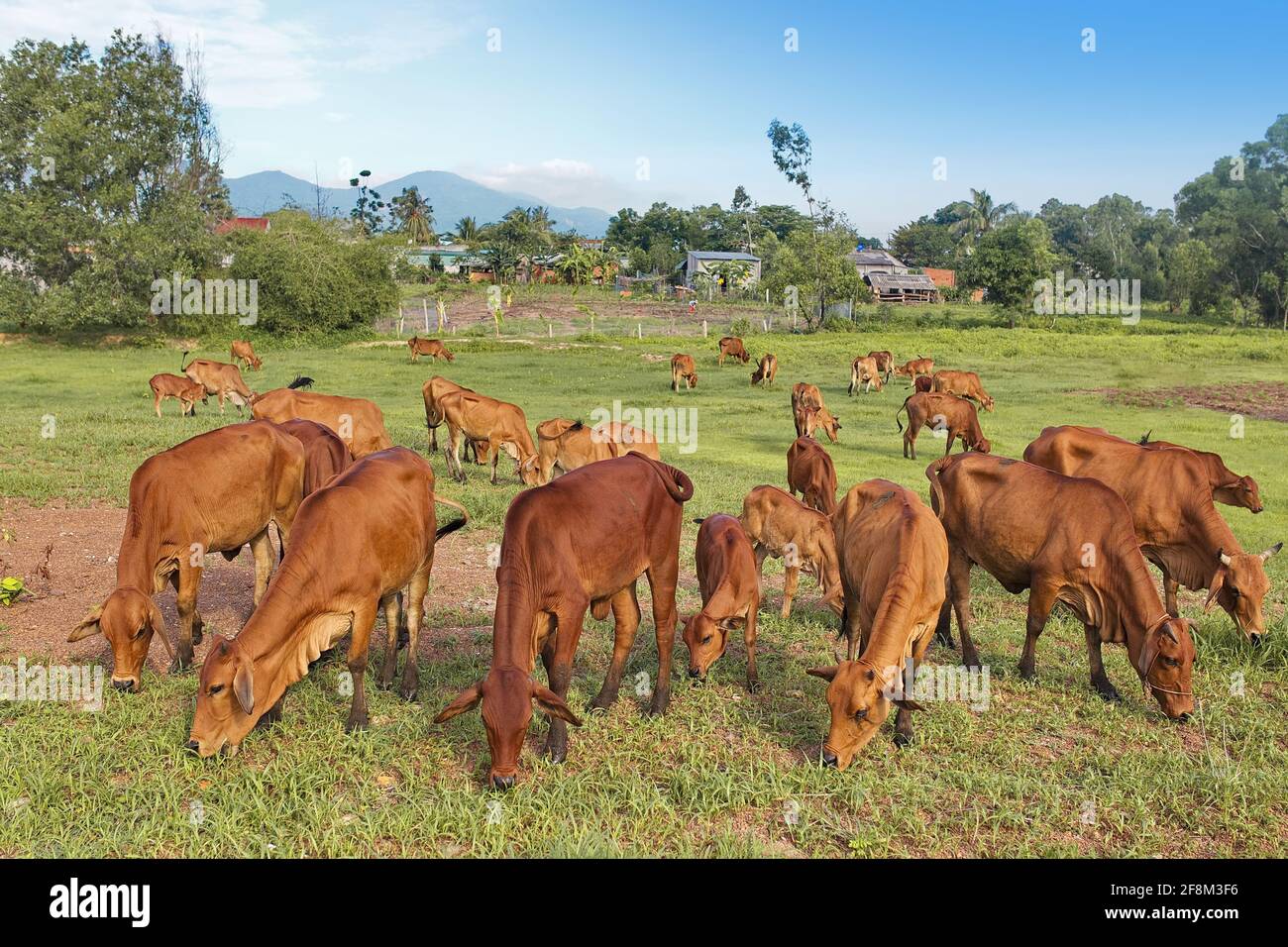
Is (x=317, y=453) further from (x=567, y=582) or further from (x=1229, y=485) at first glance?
(x=1229, y=485)

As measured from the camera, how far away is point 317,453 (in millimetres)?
8938

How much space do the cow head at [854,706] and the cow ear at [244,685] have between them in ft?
11.5

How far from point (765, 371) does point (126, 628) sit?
26648 mm

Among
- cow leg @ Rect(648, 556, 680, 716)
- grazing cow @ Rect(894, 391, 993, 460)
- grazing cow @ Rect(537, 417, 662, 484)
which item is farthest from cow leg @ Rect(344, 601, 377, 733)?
grazing cow @ Rect(894, 391, 993, 460)

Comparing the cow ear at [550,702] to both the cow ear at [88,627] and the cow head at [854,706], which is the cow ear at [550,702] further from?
the cow ear at [88,627]

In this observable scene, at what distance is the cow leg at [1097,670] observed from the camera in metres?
7.50

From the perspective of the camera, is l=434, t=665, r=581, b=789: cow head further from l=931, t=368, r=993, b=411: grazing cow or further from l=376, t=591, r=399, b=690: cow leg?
l=931, t=368, r=993, b=411: grazing cow

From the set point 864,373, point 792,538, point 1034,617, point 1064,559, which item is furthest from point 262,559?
point 864,373

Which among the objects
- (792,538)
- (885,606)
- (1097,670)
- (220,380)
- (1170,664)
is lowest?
(1097,670)

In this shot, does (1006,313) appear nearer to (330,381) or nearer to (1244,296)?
(1244,296)

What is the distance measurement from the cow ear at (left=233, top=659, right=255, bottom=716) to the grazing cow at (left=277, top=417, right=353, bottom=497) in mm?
3271

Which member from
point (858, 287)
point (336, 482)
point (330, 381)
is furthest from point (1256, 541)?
point (858, 287)

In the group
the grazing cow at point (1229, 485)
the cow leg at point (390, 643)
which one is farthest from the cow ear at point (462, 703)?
the grazing cow at point (1229, 485)
